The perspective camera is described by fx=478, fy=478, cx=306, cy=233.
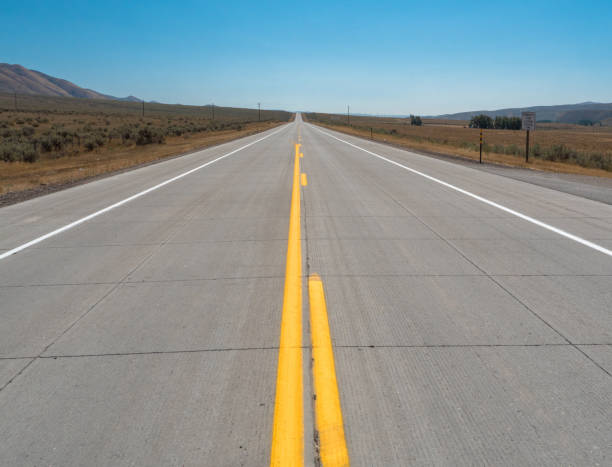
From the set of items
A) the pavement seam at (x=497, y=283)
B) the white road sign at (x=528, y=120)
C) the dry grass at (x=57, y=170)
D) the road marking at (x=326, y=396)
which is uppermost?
the white road sign at (x=528, y=120)

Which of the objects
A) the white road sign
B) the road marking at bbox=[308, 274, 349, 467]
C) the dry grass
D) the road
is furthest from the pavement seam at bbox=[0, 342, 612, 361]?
the white road sign

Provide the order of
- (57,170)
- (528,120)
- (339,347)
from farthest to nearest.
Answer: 1. (528,120)
2. (57,170)
3. (339,347)

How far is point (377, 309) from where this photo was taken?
4.62m

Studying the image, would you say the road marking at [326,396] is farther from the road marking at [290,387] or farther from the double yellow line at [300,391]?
the road marking at [290,387]

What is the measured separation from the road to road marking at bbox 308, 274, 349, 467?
0.07ft

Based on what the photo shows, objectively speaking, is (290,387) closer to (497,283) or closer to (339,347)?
(339,347)

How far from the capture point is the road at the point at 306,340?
2.76 metres

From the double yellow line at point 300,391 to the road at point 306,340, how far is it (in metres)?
0.02

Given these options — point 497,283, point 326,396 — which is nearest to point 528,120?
point 497,283

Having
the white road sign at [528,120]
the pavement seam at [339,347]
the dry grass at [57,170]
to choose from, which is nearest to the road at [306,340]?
the pavement seam at [339,347]

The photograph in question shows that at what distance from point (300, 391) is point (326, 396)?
0.60ft

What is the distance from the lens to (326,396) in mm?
3182

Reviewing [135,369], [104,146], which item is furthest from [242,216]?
[104,146]

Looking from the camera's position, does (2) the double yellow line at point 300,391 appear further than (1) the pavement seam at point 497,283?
No
